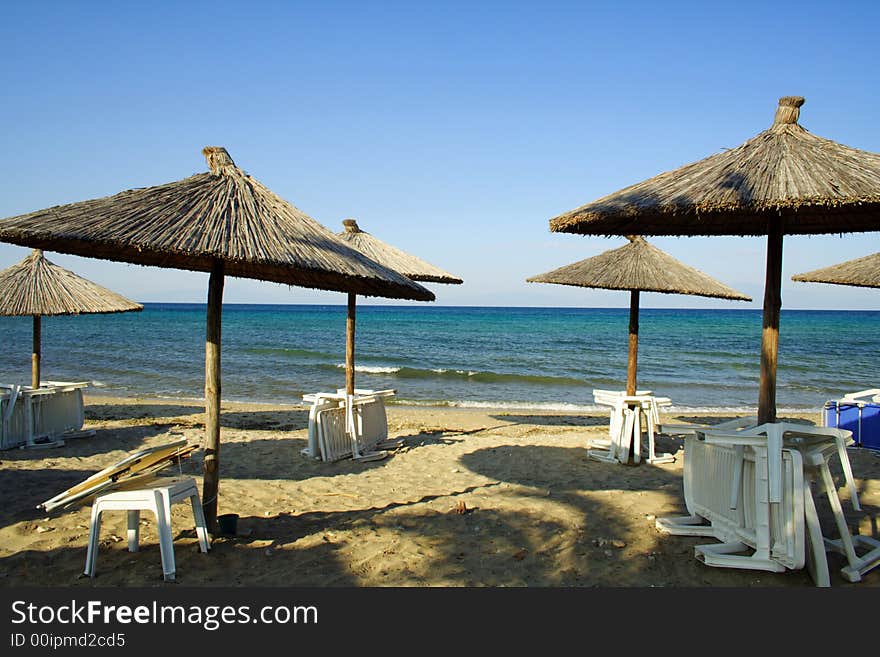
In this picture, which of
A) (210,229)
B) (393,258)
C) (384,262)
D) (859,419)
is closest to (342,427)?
(384,262)

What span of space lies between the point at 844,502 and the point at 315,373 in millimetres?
16678

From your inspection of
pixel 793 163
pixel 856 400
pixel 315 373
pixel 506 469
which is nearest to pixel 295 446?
pixel 506 469

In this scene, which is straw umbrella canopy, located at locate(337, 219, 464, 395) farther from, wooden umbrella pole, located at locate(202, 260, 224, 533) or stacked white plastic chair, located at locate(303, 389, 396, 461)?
wooden umbrella pole, located at locate(202, 260, 224, 533)

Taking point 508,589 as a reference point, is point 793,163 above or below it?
above

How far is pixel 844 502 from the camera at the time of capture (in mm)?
4992

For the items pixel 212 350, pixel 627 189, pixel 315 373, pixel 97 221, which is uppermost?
pixel 627 189

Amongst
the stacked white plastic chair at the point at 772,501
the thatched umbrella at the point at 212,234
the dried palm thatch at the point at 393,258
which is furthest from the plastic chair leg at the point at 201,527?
the dried palm thatch at the point at 393,258

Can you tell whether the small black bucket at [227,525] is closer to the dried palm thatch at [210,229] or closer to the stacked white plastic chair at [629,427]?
the dried palm thatch at [210,229]

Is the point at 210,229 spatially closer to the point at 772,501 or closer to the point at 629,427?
the point at 772,501

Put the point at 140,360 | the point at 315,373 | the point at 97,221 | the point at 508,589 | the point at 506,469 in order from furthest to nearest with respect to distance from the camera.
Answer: the point at 140,360 < the point at 315,373 < the point at 506,469 < the point at 97,221 < the point at 508,589

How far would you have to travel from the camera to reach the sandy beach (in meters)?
3.48

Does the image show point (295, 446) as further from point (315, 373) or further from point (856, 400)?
point (315, 373)

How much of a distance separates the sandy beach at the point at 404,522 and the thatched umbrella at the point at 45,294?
1667 millimetres

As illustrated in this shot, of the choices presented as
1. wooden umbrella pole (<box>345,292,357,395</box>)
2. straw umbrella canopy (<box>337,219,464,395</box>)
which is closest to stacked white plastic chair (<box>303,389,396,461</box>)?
wooden umbrella pole (<box>345,292,357,395</box>)
